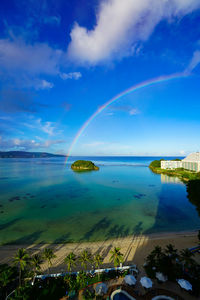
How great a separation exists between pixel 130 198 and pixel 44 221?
99.9ft

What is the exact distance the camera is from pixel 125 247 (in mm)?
23734

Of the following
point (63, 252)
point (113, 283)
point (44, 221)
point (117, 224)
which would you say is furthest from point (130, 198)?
Result: point (113, 283)

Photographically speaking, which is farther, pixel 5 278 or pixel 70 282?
pixel 70 282

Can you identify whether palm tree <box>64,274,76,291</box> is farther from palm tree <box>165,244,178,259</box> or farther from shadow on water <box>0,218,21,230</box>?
shadow on water <box>0,218,21,230</box>

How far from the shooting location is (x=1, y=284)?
1517 cm

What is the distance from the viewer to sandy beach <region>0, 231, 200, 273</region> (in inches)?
810

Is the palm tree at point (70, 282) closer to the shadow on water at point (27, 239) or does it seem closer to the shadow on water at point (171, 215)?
the shadow on water at point (27, 239)

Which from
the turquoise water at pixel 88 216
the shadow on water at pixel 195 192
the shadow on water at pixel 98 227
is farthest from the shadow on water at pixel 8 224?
the shadow on water at pixel 195 192

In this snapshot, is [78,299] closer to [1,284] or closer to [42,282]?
[42,282]

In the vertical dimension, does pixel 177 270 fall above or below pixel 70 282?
above

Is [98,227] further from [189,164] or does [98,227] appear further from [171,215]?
[189,164]

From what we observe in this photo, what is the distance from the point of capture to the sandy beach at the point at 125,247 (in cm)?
2056

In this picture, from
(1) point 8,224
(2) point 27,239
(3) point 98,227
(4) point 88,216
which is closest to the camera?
(2) point 27,239

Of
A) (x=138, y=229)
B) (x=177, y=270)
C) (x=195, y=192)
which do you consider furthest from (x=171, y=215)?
(x=177, y=270)
